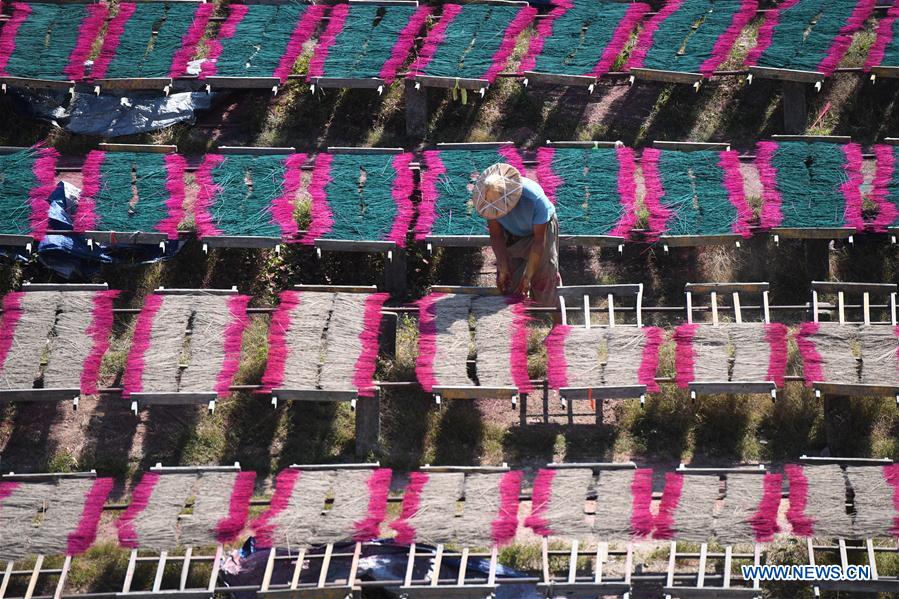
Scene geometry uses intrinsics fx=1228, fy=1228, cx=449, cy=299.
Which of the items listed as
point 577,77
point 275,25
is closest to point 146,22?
point 275,25

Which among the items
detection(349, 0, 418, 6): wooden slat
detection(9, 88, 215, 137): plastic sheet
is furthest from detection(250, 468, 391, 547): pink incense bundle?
detection(349, 0, 418, 6): wooden slat

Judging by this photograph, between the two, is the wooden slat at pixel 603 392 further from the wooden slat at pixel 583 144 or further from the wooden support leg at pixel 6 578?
the wooden support leg at pixel 6 578

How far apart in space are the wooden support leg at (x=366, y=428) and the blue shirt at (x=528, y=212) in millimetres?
2235

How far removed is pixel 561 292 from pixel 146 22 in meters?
6.75

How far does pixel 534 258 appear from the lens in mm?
12359

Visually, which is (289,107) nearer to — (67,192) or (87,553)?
(67,192)

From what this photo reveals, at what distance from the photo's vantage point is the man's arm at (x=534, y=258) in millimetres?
12141

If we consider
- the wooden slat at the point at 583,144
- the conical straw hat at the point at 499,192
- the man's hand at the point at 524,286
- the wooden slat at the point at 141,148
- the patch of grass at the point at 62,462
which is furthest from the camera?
the wooden slat at the point at 583,144

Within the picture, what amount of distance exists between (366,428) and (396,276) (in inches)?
79.5

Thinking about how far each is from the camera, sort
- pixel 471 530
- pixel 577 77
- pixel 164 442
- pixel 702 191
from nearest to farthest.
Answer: pixel 471 530 → pixel 164 442 → pixel 702 191 → pixel 577 77

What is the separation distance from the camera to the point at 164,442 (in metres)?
12.6

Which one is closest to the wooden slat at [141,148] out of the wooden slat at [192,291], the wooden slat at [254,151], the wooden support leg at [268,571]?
the wooden slat at [254,151]

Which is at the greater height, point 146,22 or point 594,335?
point 146,22

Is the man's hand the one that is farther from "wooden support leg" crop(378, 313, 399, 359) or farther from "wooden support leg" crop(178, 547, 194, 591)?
"wooden support leg" crop(178, 547, 194, 591)
